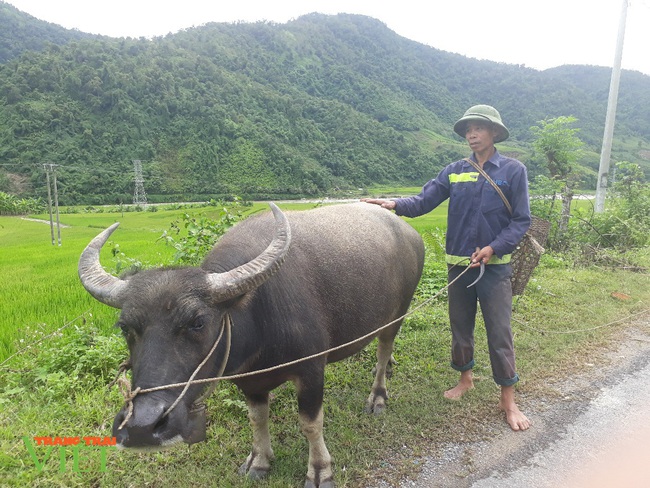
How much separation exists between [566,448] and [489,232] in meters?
1.52

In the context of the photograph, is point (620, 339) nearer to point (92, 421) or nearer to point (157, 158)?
point (92, 421)

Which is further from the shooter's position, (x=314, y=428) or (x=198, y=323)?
(x=314, y=428)

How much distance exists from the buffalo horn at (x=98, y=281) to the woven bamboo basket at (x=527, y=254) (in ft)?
9.73

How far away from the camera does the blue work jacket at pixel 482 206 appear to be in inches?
113

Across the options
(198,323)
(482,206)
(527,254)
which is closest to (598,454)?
A: (527,254)

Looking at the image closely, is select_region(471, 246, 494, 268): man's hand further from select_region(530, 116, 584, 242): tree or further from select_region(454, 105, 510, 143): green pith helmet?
select_region(530, 116, 584, 242): tree

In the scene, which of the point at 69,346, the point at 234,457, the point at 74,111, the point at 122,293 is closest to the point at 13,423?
the point at 69,346

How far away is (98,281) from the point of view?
6.46 ft

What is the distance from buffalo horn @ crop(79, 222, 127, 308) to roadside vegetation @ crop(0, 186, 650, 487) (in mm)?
226

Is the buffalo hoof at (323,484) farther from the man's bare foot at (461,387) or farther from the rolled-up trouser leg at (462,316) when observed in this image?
the rolled-up trouser leg at (462,316)

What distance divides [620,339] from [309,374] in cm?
389

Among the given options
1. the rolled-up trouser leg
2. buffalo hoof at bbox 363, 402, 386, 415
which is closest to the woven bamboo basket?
the rolled-up trouser leg

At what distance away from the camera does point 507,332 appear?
9.88 feet

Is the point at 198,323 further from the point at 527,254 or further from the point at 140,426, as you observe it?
the point at 527,254
